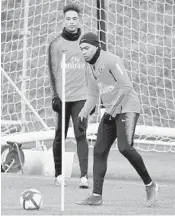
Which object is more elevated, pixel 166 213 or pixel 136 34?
pixel 136 34

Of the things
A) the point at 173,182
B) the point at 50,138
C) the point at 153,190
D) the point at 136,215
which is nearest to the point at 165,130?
the point at 173,182

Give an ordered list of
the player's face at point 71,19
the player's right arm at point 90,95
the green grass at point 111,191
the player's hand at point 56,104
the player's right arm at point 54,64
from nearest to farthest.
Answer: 1. the green grass at point 111,191
2. the player's right arm at point 90,95
3. the player's face at point 71,19
4. the player's hand at point 56,104
5. the player's right arm at point 54,64

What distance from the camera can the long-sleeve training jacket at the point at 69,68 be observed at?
8180 mm

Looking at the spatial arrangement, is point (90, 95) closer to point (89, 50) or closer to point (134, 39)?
point (89, 50)

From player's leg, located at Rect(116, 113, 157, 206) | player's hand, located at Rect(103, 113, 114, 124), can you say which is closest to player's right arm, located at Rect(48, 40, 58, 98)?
player's hand, located at Rect(103, 113, 114, 124)

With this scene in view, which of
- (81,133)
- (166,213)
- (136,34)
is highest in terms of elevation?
(136,34)

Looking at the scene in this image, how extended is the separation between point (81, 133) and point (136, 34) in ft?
18.6

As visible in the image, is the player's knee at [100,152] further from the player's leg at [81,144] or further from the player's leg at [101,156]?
the player's leg at [81,144]

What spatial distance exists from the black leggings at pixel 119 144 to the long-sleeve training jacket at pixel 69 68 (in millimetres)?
1421

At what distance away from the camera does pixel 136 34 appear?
13453mm

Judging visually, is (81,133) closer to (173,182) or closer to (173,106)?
(173,182)

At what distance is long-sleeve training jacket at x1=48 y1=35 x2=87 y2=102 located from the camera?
8180 millimetres

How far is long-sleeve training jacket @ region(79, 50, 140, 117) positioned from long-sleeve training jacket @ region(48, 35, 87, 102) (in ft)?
4.40

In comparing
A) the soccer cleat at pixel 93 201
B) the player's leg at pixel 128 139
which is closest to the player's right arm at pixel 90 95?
the player's leg at pixel 128 139
